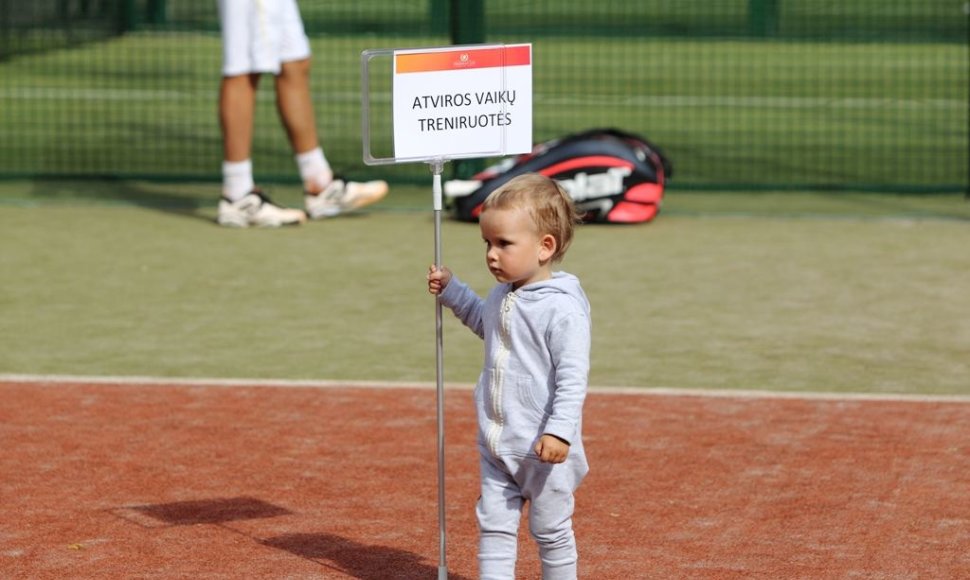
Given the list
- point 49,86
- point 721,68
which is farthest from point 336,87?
point 721,68

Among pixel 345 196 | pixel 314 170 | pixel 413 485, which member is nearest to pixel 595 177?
pixel 345 196

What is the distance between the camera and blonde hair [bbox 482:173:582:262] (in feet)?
14.5

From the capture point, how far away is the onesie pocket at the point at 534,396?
4430mm

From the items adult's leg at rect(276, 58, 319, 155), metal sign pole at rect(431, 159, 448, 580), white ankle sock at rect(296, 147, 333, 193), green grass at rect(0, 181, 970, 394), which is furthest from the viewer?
white ankle sock at rect(296, 147, 333, 193)

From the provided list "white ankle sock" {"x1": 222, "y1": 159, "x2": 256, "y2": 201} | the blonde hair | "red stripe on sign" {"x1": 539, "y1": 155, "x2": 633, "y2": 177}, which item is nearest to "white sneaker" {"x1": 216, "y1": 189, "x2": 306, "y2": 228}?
"white ankle sock" {"x1": 222, "y1": 159, "x2": 256, "y2": 201}

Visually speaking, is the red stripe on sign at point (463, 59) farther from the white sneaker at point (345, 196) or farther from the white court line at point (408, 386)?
the white sneaker at point (345, 196)

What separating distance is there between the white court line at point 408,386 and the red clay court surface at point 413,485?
0.04 metres

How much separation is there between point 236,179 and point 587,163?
2035mm

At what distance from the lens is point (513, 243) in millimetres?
4418

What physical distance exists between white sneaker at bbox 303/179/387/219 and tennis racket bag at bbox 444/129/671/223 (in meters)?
0.43

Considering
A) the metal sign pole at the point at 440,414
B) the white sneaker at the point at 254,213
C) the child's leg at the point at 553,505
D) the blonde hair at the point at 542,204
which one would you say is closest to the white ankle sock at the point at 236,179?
the white sneaker at the point at 254,213

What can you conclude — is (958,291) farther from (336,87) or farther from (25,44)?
(25,44)

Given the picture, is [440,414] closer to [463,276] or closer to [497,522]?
[497,522]

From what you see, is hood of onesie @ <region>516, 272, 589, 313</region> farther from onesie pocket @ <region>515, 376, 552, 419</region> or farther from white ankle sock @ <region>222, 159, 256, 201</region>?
white ankle sock @ <region>222, 159, 256, 201</region>
